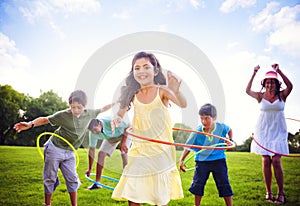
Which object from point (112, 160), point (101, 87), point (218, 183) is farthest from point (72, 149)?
point (218, 183)

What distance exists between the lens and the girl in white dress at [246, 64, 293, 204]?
457 centimetres

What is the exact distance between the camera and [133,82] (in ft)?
10.4

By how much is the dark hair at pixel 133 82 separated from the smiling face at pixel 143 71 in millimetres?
43

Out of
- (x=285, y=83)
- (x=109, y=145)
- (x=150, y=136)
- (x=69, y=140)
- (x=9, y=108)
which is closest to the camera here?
(x=150, y=136)

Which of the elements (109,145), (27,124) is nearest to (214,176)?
(109,145)

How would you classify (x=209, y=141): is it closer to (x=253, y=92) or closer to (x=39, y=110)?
(x=253, y=92)

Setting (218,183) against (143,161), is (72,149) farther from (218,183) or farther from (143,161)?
(218,183)

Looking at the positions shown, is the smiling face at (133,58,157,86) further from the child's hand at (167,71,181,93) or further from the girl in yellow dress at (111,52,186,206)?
the child's hand at (167,71,181,93)

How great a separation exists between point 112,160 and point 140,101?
157 cm

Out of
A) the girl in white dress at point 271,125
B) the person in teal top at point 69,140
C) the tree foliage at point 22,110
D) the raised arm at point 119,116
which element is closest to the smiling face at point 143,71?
the raised arm at point 119,116

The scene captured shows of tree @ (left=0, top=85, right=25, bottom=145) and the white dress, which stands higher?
tree @ (left=0, top=85, right=25, bottom=145)

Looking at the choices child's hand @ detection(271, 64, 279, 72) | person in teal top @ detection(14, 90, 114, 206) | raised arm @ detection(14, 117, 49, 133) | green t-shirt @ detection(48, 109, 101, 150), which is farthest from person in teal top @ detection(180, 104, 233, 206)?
raised arm @ detection(14, 117, 49, 133)

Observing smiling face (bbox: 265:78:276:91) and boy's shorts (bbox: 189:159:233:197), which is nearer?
boy's shorts (bbox: 189:159:233:197)

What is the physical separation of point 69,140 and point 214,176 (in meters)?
1.82
